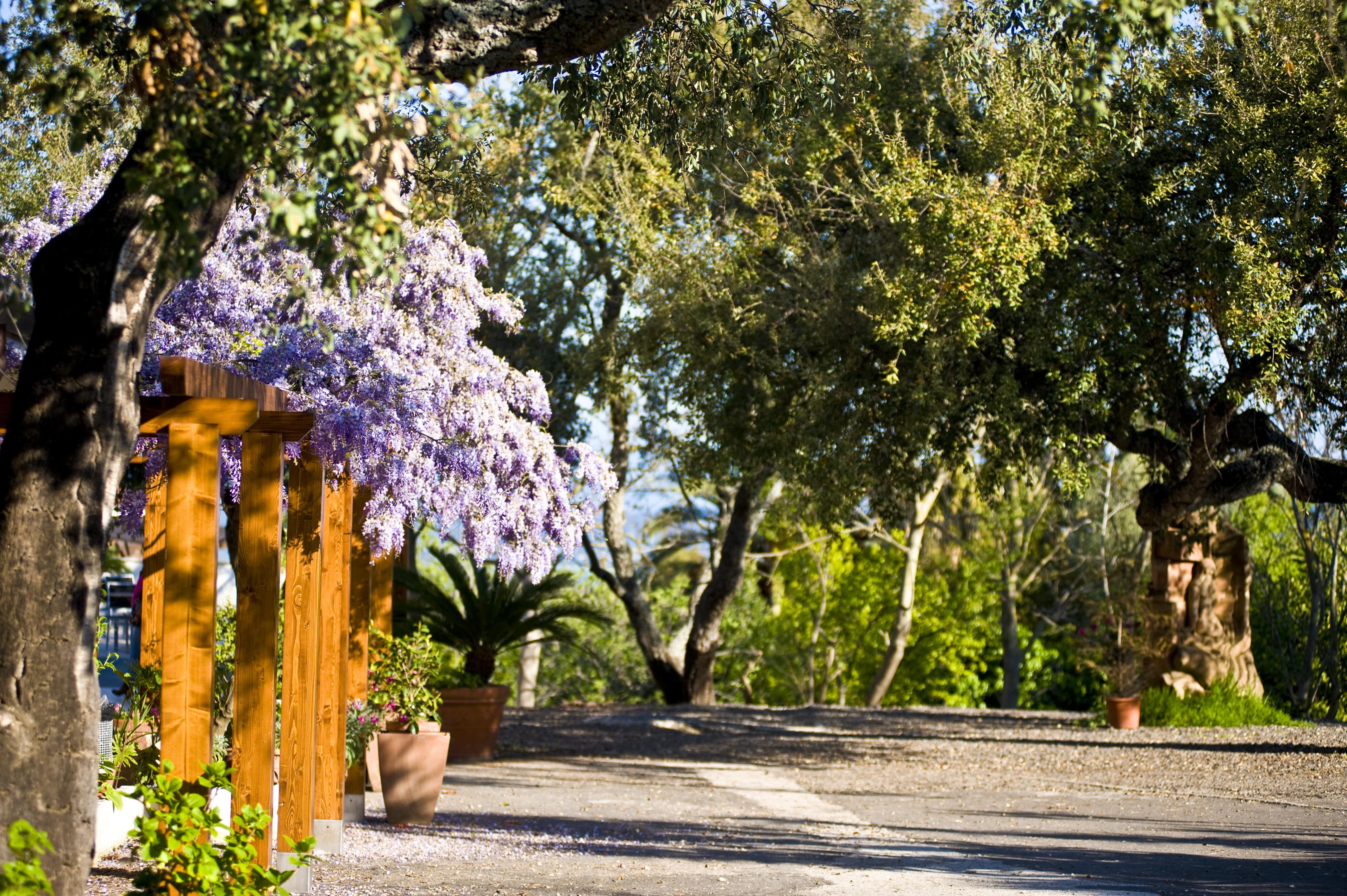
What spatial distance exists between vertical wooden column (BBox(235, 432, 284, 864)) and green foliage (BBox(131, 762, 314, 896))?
0.92 meters

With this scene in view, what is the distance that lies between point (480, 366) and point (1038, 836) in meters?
4.39

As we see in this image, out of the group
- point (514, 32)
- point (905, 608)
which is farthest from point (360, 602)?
point (905, 608)

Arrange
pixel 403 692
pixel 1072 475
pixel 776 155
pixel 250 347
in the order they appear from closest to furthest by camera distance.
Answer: pixel 250 347 → pixel 403 692 → pixel 1072 475 → pixel 776 155

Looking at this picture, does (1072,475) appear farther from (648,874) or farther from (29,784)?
(29,784)

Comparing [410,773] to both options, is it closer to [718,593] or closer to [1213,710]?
[718,593]

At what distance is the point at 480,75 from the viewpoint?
3646 millimetres

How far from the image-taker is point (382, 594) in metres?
7.82

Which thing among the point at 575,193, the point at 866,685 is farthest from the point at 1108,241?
the point at 866,685

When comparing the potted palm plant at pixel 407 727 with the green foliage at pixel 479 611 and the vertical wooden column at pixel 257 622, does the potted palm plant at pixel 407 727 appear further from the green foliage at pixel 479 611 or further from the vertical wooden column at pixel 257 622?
the green foliage at pixel 479 611

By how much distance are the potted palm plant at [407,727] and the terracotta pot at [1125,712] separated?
8539 mm

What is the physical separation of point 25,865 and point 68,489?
40.6 inches

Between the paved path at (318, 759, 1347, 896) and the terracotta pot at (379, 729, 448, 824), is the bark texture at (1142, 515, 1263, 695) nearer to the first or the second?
the paved path at (318, 759, 1347, 896)

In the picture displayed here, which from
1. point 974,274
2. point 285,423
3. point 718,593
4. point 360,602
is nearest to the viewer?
point 285,423

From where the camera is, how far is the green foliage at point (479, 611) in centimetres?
1115
